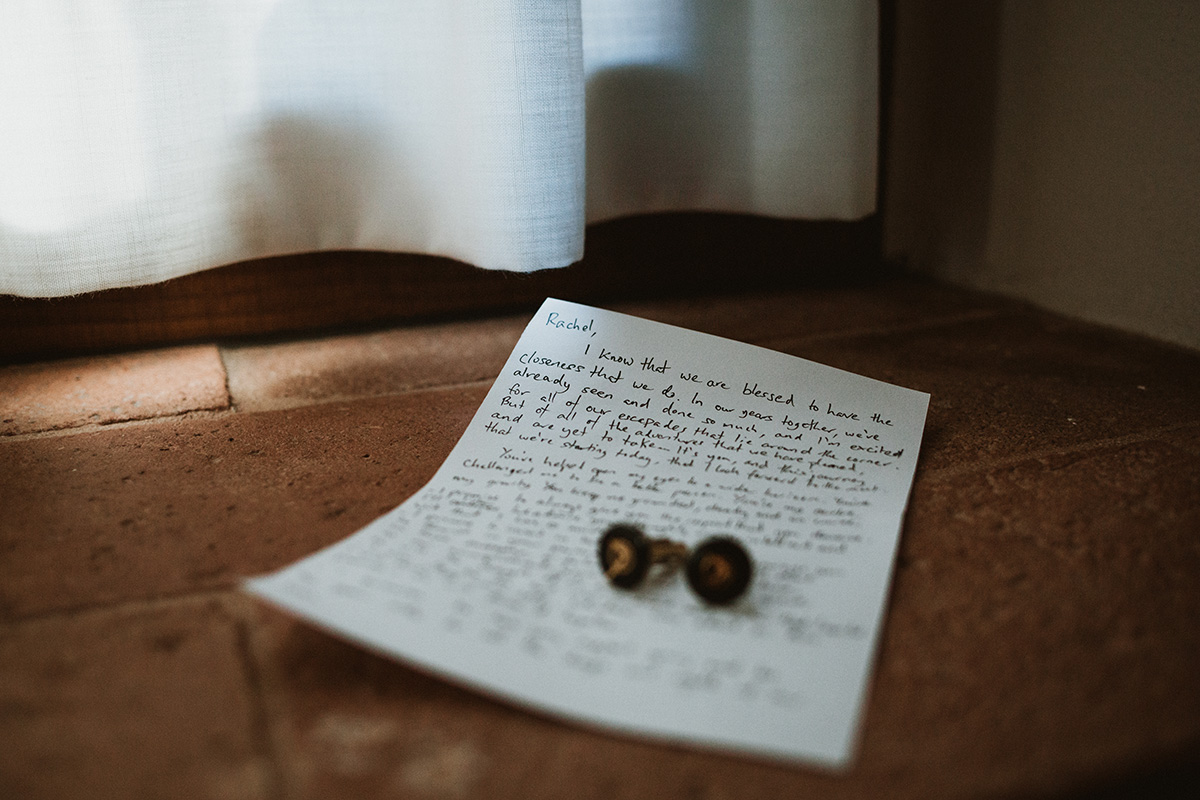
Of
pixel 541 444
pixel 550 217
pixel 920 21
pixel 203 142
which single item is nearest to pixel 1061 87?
pixel 920 21

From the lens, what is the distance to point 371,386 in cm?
71

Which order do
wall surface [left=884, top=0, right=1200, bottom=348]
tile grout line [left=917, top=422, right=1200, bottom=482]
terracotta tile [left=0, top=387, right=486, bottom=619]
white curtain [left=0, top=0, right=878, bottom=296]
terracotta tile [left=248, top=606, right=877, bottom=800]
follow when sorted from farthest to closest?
wall surface [left=884, top=0, right=1200, bottom=348] < white curtain [left=0, top=0, right=878, bottom=296] < tile grout line [left=917, top=422, right=1200, bottom=482] < terracotta tile [left=0, top=387, right=486, bottom=619] < terracotta tile [left=248, top=606, right=877, bottom=800]

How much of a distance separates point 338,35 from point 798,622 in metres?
0.58

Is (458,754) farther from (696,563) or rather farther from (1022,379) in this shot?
(1022,379)

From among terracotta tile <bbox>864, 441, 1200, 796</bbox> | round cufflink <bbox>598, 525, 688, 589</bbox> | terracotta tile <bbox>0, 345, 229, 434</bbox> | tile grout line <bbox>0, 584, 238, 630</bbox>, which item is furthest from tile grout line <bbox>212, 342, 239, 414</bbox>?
terracotta tile <bbox>864, 441, 1200, 796</bbox>

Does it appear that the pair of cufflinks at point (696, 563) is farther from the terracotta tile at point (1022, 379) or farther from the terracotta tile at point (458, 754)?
the terracotta tile at point (1022, 379)

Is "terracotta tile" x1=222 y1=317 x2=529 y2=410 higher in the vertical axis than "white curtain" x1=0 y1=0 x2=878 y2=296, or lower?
lower

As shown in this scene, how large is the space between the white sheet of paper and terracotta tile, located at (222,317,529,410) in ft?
0.49

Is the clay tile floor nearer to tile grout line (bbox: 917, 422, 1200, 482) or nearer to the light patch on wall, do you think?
tile grout line (bbox: 917, 422, 1200, 482)

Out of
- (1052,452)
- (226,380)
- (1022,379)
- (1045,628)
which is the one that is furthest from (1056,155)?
(226,380)

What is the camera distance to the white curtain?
0.63 m

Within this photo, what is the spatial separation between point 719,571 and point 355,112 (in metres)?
0.52

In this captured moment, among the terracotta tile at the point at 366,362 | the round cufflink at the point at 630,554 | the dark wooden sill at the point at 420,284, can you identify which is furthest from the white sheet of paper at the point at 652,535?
the dark wooden sill at the point at 420,284

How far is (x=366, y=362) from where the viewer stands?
764mm
